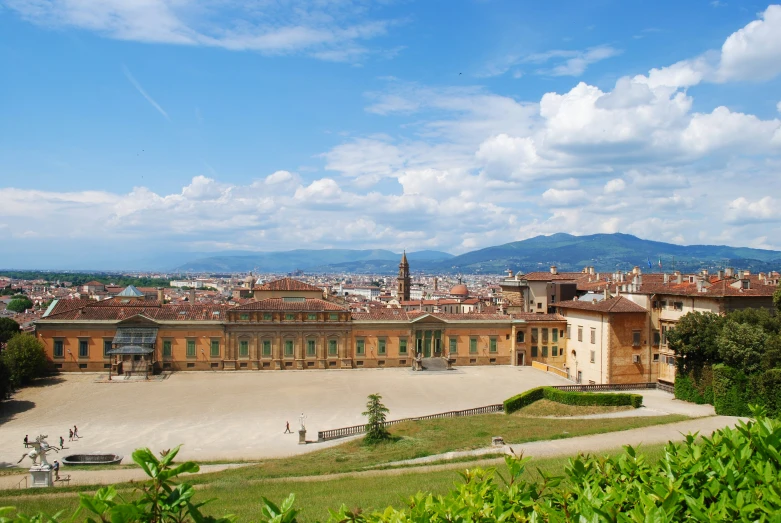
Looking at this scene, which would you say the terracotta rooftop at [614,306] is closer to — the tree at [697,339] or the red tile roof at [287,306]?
the tree at [697,339]

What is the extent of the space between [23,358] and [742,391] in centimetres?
4703

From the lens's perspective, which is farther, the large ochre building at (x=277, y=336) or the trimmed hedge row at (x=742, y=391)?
the large ochre building at (x=277, y=336)

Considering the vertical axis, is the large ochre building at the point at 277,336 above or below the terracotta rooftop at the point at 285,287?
below

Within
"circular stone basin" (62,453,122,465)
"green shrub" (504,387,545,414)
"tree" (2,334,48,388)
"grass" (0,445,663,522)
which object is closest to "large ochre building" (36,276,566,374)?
"tree" (2,334,48,388)

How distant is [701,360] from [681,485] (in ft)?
113

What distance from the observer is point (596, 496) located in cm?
544

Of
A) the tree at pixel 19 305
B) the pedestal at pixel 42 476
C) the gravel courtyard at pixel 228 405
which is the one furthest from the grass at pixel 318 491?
the tree at pixel 19 305

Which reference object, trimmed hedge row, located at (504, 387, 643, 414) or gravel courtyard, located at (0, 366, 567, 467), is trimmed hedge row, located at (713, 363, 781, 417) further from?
gravel courtyard, located at (0, 366, 567, 467)

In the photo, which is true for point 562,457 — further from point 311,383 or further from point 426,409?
point 311,383

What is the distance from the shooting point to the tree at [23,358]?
4188 centimetres

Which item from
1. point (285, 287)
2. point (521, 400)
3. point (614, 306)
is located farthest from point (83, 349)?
point (614, 306)

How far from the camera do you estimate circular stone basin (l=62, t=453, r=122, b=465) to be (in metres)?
26.7

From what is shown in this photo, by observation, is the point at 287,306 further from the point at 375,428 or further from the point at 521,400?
the point at 375,428

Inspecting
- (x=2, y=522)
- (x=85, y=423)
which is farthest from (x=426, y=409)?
(x=2, y=522)
